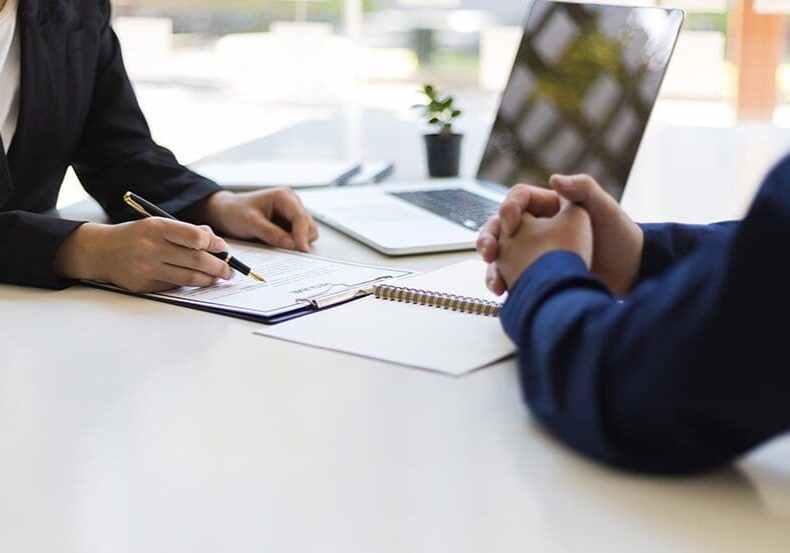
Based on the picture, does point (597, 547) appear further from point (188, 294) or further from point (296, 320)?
point (188, 294)

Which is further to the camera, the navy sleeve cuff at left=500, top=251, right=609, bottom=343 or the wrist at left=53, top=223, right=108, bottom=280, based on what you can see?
the wrist at left=53, top=223, right=108, bottom=280

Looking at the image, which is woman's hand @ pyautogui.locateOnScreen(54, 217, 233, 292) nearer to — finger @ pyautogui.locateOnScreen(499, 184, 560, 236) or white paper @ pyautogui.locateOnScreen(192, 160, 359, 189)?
finger @ pyautogui.locateOnScreen(499, 184, 560, 236)

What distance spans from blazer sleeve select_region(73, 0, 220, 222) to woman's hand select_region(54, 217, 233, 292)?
32 centimetres

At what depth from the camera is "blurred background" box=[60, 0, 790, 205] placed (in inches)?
181

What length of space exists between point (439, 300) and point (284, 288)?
18cm

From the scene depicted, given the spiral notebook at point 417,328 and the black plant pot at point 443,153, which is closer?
the spiral notebook at point 417,328

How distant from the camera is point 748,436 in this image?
0.74 meters

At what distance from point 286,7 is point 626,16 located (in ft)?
14.8

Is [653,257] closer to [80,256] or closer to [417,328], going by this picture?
[417,328]

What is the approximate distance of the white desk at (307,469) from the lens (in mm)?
717

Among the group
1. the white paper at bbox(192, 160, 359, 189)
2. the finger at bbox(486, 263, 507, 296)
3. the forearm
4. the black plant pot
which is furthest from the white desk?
the black plant pot

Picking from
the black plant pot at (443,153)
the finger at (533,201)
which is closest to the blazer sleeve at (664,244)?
the finger at (533,201)

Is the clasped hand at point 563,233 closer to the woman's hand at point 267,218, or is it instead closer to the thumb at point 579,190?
the thumb at point 579,190

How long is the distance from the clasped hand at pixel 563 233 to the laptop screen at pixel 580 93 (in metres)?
0.44
